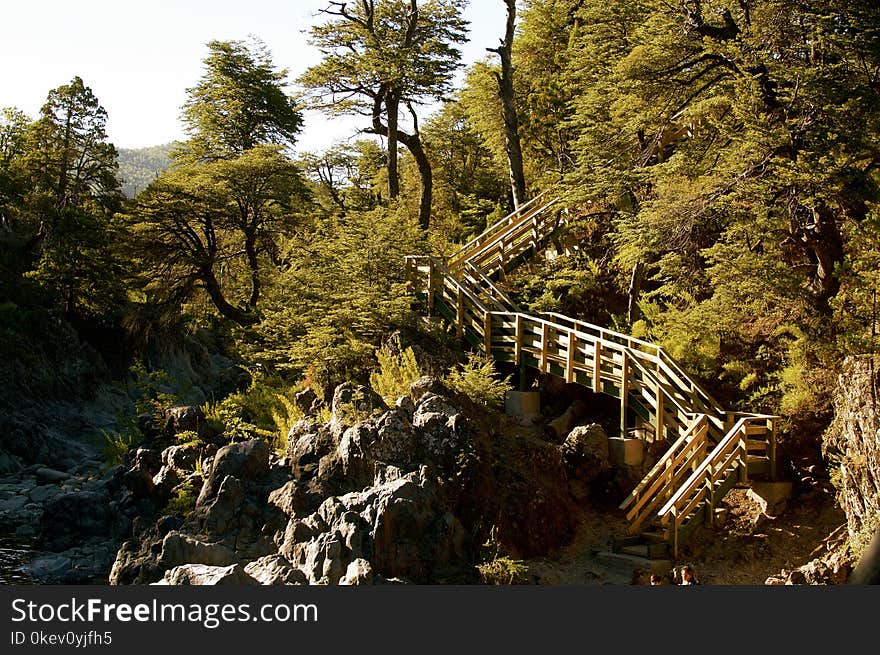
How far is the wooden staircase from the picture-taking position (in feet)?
44.4

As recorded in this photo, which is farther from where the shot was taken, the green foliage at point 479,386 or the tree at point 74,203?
the tree at point 74,203

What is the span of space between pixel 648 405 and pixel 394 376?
16.3 feet

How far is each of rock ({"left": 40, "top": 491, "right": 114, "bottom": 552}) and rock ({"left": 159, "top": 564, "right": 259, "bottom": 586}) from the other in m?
4.85

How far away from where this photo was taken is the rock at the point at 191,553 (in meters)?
12.6

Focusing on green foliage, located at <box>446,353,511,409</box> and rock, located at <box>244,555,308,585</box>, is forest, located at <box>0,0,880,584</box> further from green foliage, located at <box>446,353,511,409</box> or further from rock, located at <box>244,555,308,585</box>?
rock, located at <box>244,555,308,585</box>

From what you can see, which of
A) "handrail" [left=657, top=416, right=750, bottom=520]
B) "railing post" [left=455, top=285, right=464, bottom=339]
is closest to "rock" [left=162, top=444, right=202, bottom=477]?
"railing post" [left=455, top=285, right=464, bottom=339]

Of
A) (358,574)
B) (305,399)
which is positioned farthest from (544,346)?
(358,574)

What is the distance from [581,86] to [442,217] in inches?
305

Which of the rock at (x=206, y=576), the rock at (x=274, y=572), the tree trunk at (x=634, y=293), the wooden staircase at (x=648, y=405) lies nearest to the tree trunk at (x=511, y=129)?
the wooden staircase at (x=648, y=405)

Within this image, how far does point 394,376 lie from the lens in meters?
17.1

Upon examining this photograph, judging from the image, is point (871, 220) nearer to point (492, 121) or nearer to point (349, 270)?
point (349, 270)

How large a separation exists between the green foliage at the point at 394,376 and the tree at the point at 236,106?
25.3 metres

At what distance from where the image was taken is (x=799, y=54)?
596 inches

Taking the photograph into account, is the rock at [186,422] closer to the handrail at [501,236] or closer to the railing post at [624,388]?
the handrail at [501,236]
